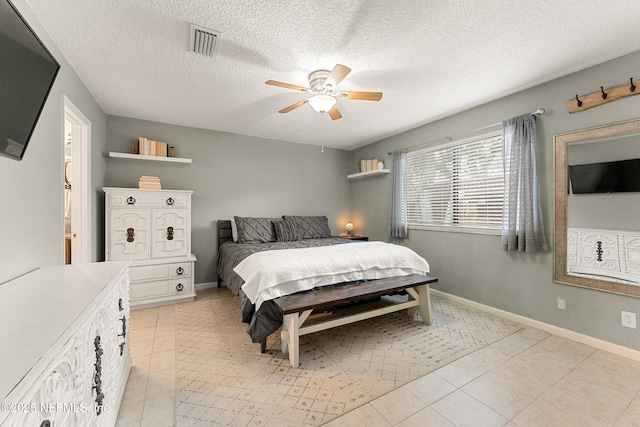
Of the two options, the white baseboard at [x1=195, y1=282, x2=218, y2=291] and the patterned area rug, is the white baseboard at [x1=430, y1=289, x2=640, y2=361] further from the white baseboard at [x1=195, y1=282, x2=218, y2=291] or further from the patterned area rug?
the white baseboard at [x1=195, y1=282, x2=218, y2=291]

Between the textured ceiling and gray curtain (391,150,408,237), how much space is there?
1101 millimetres

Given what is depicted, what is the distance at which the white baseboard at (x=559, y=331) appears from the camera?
212 cm

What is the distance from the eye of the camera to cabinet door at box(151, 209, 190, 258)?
3318 mm

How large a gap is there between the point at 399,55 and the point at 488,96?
146 cm

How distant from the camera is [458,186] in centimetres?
343

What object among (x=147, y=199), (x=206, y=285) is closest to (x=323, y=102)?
(x=147, y=199)

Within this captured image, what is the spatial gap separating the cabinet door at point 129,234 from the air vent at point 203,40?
7.04ft

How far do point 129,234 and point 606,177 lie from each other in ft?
16.2

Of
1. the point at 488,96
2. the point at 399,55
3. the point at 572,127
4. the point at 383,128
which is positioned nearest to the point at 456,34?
the point at 399,55

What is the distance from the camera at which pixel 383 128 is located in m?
4.07

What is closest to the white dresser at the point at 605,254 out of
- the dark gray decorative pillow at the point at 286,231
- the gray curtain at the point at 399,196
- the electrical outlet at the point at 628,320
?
the electrical outlet at the point at 628,320

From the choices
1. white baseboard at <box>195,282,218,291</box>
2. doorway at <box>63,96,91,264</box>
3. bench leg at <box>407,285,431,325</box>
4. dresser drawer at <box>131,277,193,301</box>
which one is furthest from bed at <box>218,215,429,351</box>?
doorway at <box>63,96,91,264</box>

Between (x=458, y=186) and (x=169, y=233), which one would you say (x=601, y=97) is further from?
(x=169, y=233)

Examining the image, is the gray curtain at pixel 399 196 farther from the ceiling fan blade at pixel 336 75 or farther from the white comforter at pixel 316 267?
the ceiling fan blade at pixel 336 75
